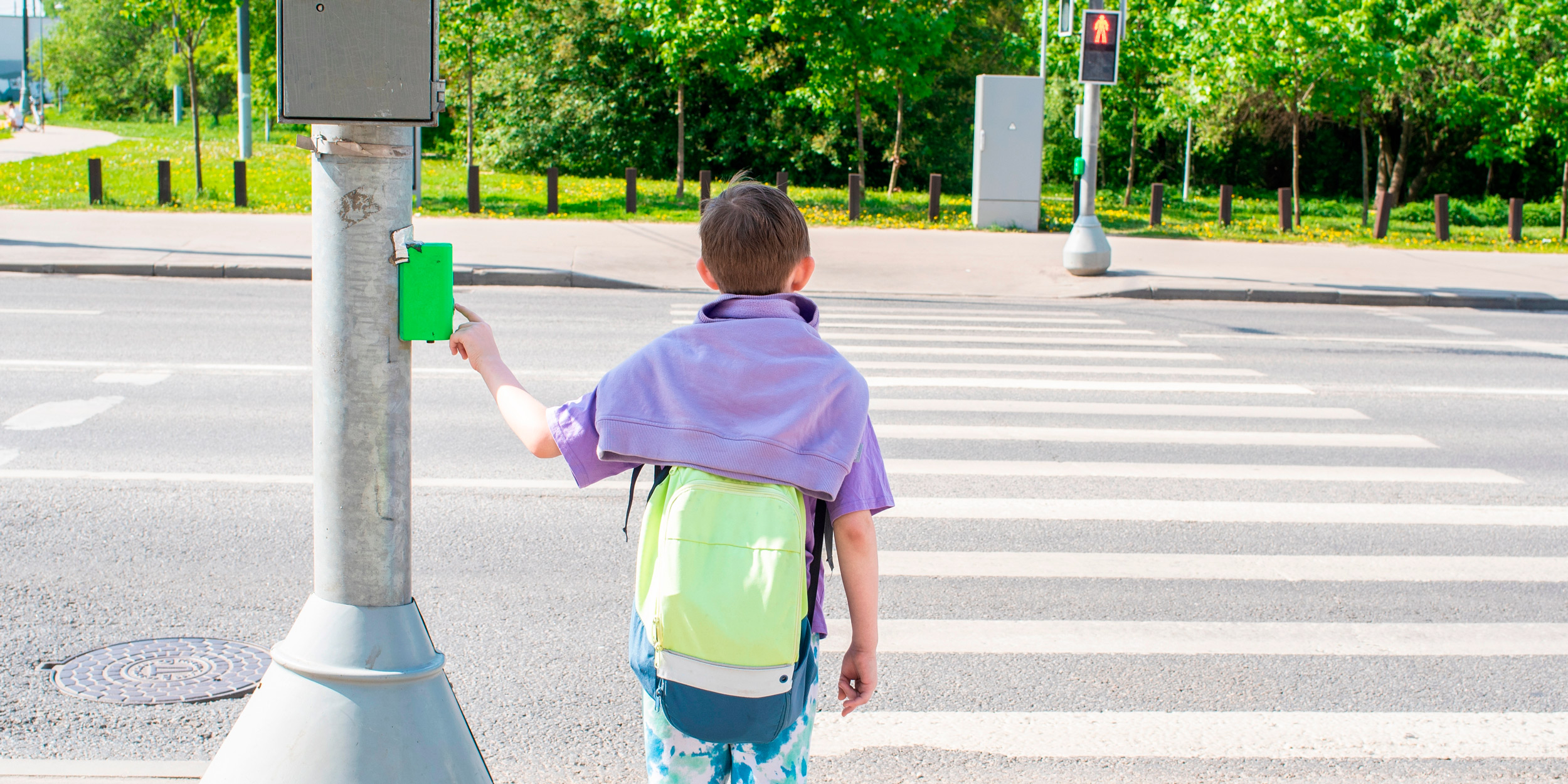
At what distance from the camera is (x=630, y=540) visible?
573 cm

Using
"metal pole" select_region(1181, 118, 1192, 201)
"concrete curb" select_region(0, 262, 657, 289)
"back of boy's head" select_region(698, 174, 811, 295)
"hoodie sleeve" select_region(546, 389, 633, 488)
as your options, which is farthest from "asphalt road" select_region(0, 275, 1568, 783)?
"metal pole" select_region(1181, 118, 1192, 201)

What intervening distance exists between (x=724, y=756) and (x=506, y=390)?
797 millimetres

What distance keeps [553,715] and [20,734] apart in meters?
1.49

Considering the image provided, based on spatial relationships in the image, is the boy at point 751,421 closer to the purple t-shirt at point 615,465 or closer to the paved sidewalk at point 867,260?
the purple t-shirt at point 615,465

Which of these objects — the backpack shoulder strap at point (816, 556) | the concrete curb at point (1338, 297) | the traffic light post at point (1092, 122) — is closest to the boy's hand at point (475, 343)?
the backpack shoulder strap at point (816, 556)

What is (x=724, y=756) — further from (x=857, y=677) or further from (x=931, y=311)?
(x=931, y=311)

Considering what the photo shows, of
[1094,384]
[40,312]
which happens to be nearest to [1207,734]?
[1094,384]

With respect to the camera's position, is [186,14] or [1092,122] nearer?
[1092,122]

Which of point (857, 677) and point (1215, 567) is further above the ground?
point (857, 677)

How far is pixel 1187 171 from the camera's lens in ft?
116

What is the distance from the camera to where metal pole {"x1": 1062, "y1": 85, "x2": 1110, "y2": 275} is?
16109mm

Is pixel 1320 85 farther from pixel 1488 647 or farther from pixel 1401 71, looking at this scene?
pixel 1488 647

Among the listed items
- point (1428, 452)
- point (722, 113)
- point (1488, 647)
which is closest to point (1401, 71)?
point (722, 113)

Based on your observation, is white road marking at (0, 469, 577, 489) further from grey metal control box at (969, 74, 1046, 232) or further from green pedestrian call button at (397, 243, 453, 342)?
grey metal control box at (969, 74, 1046, 232)
